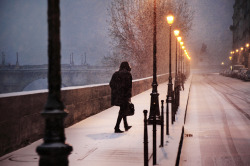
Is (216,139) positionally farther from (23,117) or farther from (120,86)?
(23,117)

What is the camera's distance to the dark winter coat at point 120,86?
925cm

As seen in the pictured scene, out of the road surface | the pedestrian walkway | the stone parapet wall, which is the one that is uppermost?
the stone parapet wall

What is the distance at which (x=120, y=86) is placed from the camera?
926cm

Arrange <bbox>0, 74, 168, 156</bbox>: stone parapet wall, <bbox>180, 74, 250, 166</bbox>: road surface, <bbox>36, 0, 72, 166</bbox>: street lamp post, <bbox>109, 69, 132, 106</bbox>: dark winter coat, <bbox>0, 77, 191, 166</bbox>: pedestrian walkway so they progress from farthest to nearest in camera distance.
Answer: <bbox>109, 69, 132, 106</bbox>: dark winter coat, <bbox>180, 74, 250, 166</bbox>: road surface, <bbox>0, 74, 168, 156</bbox>: stone parapet wall, <bbox>0, 77, 191, 166</bbox>: pedestrian walkway, <bbox>36, 0, 72, 166</bbox>: street lamp post

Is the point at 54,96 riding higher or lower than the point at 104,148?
higher

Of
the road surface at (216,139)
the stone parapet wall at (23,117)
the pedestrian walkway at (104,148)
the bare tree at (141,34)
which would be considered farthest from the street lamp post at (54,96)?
the bare tree at (141,34)

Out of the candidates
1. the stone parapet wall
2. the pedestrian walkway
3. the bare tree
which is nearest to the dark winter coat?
the pedestrian walkway

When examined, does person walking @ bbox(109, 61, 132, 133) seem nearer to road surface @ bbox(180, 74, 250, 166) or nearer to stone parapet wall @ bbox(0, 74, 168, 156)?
stone parapet wall @ bbox(0, 74, 168, 156)

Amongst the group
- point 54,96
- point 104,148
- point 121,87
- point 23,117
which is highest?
point 54,96

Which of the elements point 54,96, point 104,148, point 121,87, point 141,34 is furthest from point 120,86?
point 141,34

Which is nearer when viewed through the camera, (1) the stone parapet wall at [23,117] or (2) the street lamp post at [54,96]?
(2) the street lamp post at [54,96]

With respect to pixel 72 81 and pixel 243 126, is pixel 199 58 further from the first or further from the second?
pixel 243 126

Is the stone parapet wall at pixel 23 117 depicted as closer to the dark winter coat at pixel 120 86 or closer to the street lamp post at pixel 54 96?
the dark winter coat at pixel 120 86

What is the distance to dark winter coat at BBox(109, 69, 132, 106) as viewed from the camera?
9.25 meters
